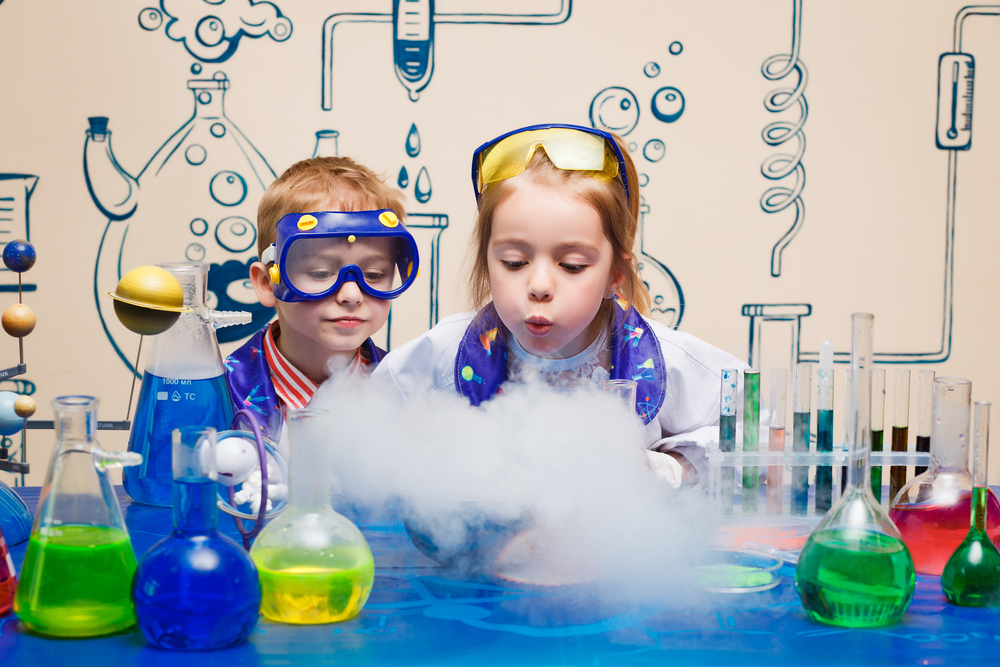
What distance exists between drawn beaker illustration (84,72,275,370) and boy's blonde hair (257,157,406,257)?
3.30 feet

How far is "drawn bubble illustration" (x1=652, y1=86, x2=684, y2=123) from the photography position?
265 centimetres

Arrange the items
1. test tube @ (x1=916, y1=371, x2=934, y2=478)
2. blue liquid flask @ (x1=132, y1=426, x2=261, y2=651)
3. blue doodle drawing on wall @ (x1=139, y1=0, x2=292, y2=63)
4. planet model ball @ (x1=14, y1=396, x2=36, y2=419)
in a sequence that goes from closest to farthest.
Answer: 1. blue liquid flask @ (x1=132, y1=426, x2=261, y2=651)
2. test tube @ (x1=916, y1=371, x2=934, y2=478)
3. planet model ball @ (x1=14, y1=396, x2=36, y2=419)
4. blue doodle drawing on wall @ (x1=139, y1=0, x2=292, y2=63)

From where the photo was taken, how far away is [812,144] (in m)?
2.70

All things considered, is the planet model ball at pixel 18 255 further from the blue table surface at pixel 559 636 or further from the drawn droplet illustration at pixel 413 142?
the drawn droplet illustration at pixel 413 142

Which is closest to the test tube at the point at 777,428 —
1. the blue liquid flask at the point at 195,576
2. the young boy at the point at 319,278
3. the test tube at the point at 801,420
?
the test tube at the point at 801,420

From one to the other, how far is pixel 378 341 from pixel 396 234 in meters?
1.29

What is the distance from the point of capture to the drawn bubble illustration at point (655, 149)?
2.69 meters

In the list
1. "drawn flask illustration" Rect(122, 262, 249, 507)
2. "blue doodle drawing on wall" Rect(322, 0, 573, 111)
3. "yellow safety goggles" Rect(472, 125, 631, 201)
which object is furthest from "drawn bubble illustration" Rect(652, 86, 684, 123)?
"drawn flask illustration" Rect(122, 262, 249, 507)

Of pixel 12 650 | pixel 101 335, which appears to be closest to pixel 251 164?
pixel 101 335

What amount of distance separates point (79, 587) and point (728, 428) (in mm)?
679

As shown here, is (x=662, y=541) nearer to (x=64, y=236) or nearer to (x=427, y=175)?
(x=427, y=175)

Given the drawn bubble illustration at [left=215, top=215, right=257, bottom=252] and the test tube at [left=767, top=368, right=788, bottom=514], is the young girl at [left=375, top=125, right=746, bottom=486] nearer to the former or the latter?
the test tube at [left=767, top=368, right=788, bottom=514]

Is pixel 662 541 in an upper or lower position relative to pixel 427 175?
lower

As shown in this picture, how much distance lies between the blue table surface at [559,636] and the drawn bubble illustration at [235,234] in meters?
2.05
